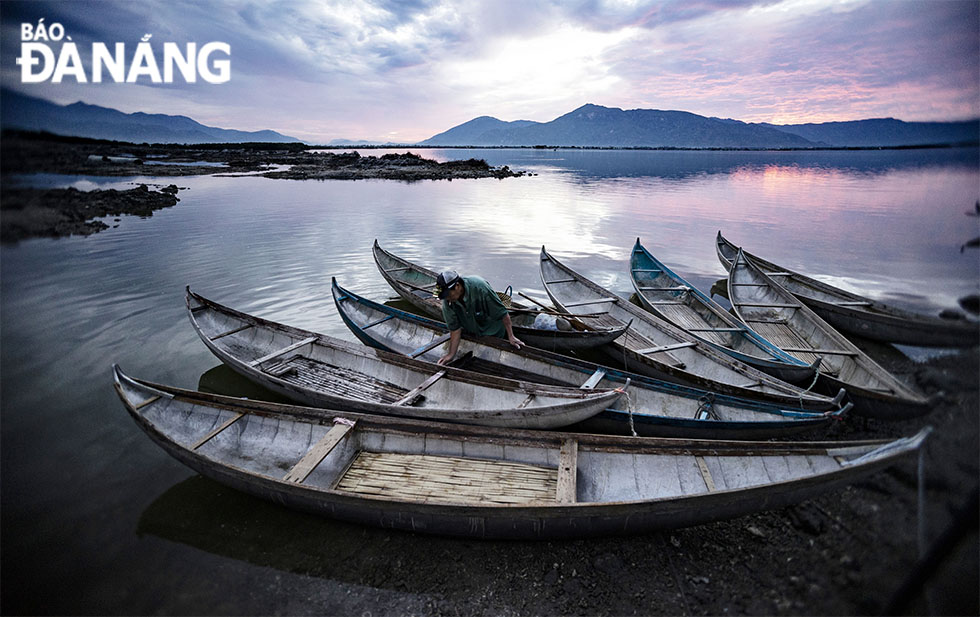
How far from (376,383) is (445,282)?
2298mm

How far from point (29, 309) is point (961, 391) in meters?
18.0

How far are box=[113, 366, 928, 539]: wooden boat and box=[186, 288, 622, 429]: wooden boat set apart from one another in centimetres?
37

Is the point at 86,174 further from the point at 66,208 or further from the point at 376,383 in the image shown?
the point at 376,383

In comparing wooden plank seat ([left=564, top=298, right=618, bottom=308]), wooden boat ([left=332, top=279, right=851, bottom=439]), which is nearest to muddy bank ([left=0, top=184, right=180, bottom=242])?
wooden boat ([left=332, top=279, right=851, bottom=439])

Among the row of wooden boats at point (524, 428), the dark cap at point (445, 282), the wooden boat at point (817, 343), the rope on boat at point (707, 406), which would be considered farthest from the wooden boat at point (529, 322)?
the wooden boat at point (817, 343)

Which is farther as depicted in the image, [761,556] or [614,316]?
[614,316]

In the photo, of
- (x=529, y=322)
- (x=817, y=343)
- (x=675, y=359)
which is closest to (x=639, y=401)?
(x=675, y=359)

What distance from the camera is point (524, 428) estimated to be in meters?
5.98

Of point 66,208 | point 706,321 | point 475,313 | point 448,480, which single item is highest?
point 66,208

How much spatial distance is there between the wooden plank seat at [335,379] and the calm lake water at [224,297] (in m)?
1.26

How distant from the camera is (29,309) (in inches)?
436

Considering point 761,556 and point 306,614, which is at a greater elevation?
point 761,556

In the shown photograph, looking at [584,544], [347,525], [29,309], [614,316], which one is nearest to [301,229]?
[29,309]

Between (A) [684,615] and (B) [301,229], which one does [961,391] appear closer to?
(A) [684,615]
